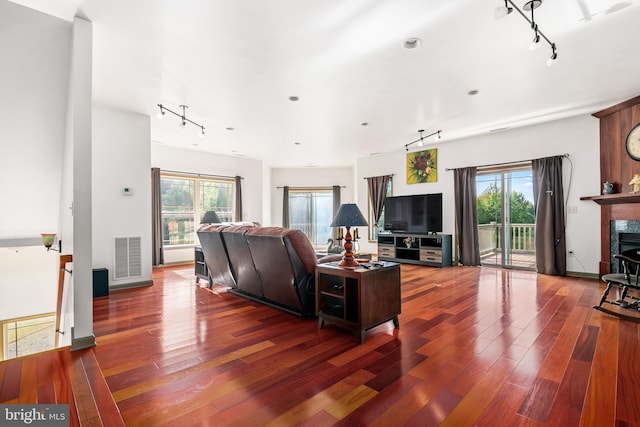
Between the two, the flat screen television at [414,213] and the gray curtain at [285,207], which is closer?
the flat screen television at [414,213]

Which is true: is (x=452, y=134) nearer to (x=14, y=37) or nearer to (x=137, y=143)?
(x=137, y=143)

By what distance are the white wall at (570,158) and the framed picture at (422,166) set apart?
0.88ft

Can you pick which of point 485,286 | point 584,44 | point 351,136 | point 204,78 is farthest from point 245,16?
point 485,286

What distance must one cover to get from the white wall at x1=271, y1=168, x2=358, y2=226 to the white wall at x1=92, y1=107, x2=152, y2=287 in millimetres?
4990

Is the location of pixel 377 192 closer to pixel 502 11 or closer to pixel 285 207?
pixel 285 207

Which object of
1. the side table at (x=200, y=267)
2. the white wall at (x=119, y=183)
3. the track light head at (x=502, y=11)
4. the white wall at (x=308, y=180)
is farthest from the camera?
the white wall at (x=308, y=180)

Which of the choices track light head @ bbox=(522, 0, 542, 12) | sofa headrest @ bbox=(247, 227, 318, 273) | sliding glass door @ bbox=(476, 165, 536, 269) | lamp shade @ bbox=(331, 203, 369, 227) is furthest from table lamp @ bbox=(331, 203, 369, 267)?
sliding glass door @ bbox=(476, 165, 536, 269)

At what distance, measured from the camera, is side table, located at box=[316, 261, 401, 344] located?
2666mm

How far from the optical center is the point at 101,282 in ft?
13.9

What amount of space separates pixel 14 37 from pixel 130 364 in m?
3.18

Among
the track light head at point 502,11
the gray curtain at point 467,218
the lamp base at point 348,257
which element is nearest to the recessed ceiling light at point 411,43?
the track light head at point 502,11

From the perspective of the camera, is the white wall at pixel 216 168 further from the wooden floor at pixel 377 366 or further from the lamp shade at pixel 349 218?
the lamp shade at pixel 349 218

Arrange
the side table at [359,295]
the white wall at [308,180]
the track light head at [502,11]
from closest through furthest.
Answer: the track light head at [502,11] < the side table at [359,295] < the white wall at [308,180]

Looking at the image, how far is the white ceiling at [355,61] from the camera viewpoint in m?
2.47
